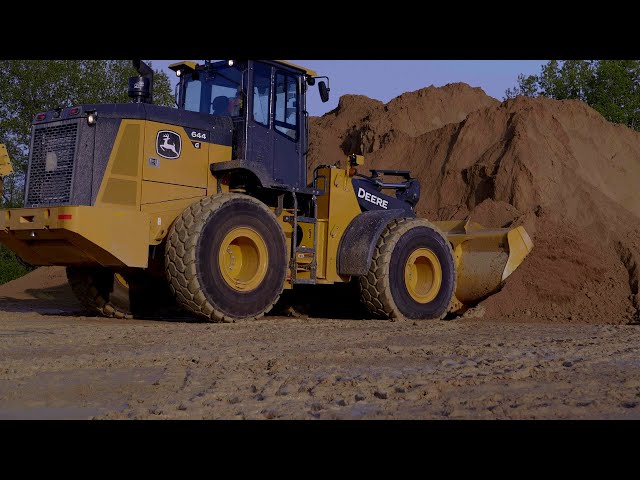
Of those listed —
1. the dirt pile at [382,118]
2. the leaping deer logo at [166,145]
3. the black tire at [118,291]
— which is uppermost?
the dirt pile at [382,118]

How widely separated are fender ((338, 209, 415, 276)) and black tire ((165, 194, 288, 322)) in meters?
1.23

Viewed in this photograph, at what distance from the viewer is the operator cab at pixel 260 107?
378 inches

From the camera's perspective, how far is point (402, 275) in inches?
406

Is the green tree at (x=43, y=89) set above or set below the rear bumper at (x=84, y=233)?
above

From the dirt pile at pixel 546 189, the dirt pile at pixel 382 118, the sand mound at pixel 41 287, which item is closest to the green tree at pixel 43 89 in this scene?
the sand mound at pixel 41 287

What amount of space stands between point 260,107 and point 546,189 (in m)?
7.88

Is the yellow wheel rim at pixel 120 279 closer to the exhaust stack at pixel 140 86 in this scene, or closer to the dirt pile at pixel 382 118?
the exhaust stack at pixel 140 86

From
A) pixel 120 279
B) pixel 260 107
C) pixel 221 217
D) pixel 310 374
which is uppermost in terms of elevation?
pixel 260 107

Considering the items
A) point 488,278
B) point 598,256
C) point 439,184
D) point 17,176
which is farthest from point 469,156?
point 17,176

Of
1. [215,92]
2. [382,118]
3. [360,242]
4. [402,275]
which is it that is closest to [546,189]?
[402,275]

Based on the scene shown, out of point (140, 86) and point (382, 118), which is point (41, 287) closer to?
point (140, 86)

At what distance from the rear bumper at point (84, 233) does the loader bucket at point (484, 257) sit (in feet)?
16.7

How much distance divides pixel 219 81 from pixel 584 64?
899 inches

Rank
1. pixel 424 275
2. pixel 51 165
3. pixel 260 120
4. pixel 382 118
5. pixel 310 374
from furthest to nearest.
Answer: pixel 382 118 < pixel 424 275 < pixel 260 120 < pixel 51 165 < pixel 310 374
